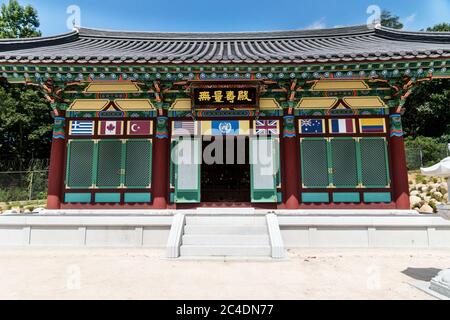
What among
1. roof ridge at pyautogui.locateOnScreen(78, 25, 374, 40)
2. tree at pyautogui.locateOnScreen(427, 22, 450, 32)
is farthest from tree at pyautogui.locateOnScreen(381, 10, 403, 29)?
roof ridge at pyautogui.locateOnScreen(78, 25, 374, 40)

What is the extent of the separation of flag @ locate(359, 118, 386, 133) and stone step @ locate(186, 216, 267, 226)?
4308 mm

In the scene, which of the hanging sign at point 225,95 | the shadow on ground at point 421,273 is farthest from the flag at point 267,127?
the shadow on ground at point 421,273

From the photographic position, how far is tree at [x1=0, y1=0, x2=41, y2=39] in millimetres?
27203

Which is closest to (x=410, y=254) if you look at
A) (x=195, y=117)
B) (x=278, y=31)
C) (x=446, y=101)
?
(x=195, y=117)

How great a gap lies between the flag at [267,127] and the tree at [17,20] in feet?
95.7

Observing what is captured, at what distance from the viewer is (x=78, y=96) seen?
903cm

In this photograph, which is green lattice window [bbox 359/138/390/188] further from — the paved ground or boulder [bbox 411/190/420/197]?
boulder [bbox 411/190/420/197]

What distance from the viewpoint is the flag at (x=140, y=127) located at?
8906mm

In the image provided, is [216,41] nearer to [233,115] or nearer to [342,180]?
[233,115]

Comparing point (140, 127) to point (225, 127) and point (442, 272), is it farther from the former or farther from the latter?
point (442, 272)

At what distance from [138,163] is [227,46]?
21.3 ft

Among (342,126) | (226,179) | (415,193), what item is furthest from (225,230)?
(415,193)

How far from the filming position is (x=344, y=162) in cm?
865
